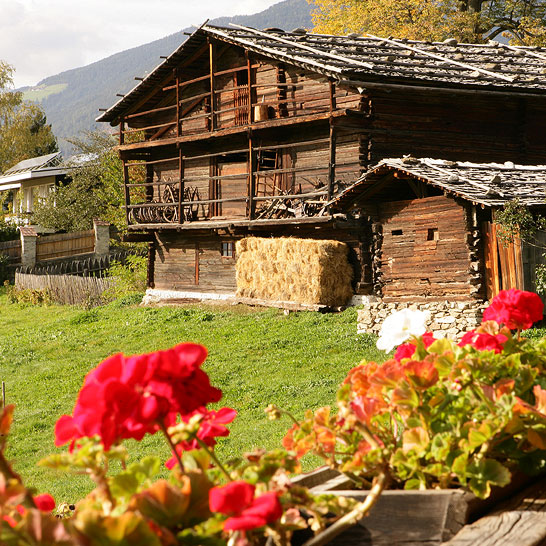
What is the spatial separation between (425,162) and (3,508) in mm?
13616

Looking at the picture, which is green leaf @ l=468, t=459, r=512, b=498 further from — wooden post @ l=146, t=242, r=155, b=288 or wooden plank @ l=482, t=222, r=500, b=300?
wooden post @ l=146, t=242, r=155, b=288

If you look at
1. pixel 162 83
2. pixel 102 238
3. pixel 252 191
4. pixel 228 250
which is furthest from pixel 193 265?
pixel 102 238

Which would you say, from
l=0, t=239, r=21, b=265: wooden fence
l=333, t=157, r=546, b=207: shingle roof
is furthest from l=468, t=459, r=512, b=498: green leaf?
l=0, t=239, r=21, b=265: wooden fence

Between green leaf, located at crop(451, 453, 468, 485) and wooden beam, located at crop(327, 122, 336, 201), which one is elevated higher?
wooden beam, located at crop(327, 122, 336, 201)

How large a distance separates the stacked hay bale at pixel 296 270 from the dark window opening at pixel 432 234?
3.12 meters

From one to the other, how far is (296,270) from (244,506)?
16293 mm

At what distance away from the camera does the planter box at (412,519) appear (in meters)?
1.78

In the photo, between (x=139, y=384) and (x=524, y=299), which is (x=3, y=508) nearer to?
(x=139, y=384)

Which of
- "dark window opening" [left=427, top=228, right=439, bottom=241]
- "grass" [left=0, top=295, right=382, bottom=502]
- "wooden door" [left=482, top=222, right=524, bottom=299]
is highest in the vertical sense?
"dark window opening" [left=427, top=228, right=439, bottom=241]

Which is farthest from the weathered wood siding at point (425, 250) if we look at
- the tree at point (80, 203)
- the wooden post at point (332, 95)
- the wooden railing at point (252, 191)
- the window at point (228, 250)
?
the tree at point (80, 203)

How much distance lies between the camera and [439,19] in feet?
106

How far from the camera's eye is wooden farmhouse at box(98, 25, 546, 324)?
46.3 feet

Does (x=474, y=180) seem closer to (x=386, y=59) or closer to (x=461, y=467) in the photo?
(x=386, y=59)

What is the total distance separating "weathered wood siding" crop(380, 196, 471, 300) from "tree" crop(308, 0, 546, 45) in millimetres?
19156
